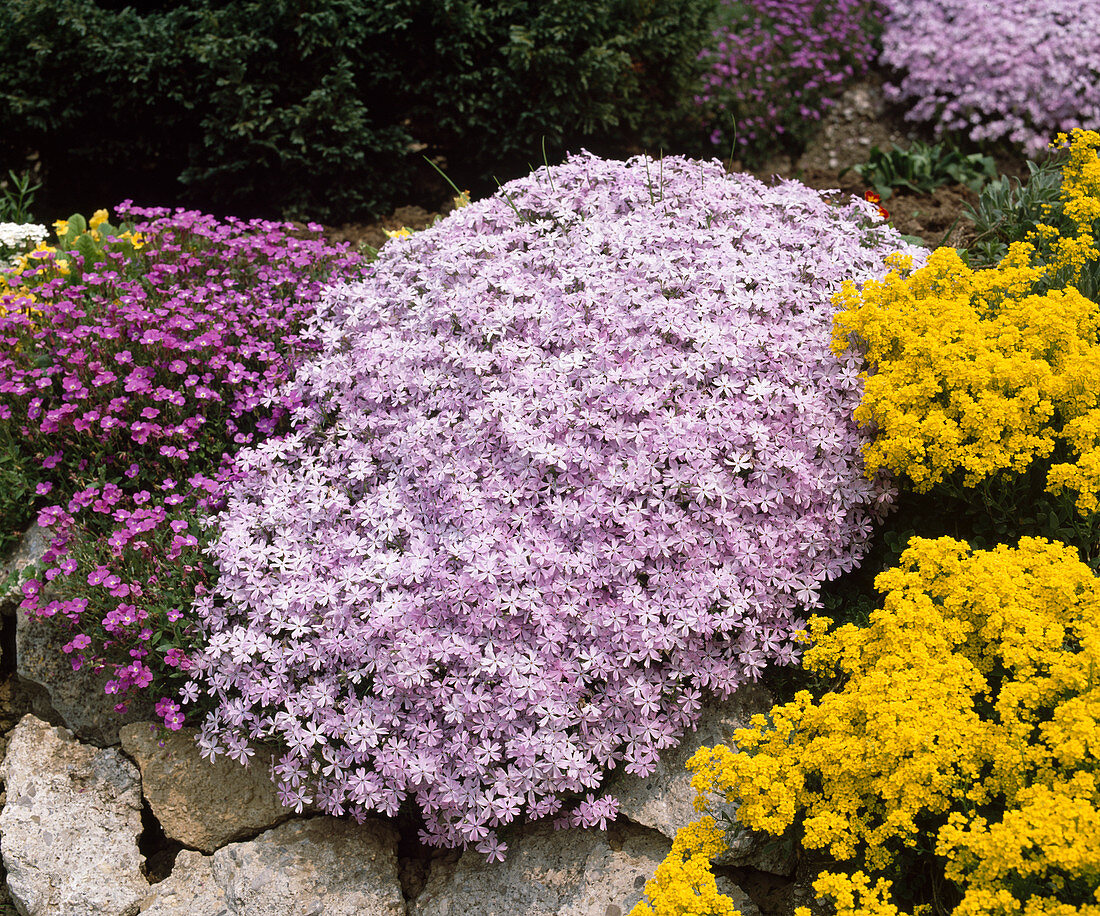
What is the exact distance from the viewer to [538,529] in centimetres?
336

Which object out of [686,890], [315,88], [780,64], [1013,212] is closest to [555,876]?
[686,890]

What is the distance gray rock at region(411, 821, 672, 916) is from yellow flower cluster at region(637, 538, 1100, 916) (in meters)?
0.45

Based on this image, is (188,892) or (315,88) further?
(315,88)

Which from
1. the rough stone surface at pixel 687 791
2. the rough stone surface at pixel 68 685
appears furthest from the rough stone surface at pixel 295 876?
the rough stone surface at pixel 687 791

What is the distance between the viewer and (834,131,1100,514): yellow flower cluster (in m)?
3.29

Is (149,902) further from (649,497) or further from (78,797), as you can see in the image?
(649,497)

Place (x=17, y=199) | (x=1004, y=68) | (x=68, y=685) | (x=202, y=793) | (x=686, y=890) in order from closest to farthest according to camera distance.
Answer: (x=686, y=890) → (x=202, y=793) → (x=68, y=685) → (x=17, y=199) → (x=1004, y=68)

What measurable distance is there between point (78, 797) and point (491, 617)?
2.09 m

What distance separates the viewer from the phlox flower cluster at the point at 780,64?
27.3 ft

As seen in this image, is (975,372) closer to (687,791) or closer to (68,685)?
(687,791)

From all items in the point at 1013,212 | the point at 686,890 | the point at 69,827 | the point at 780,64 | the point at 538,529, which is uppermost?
the point at 1013,212

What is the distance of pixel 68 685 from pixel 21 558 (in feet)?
2.40

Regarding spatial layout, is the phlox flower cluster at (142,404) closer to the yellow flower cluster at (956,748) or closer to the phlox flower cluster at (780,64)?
the yellow flower cluster at (956,748)

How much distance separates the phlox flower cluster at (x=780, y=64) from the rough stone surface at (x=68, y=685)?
6586 mm
